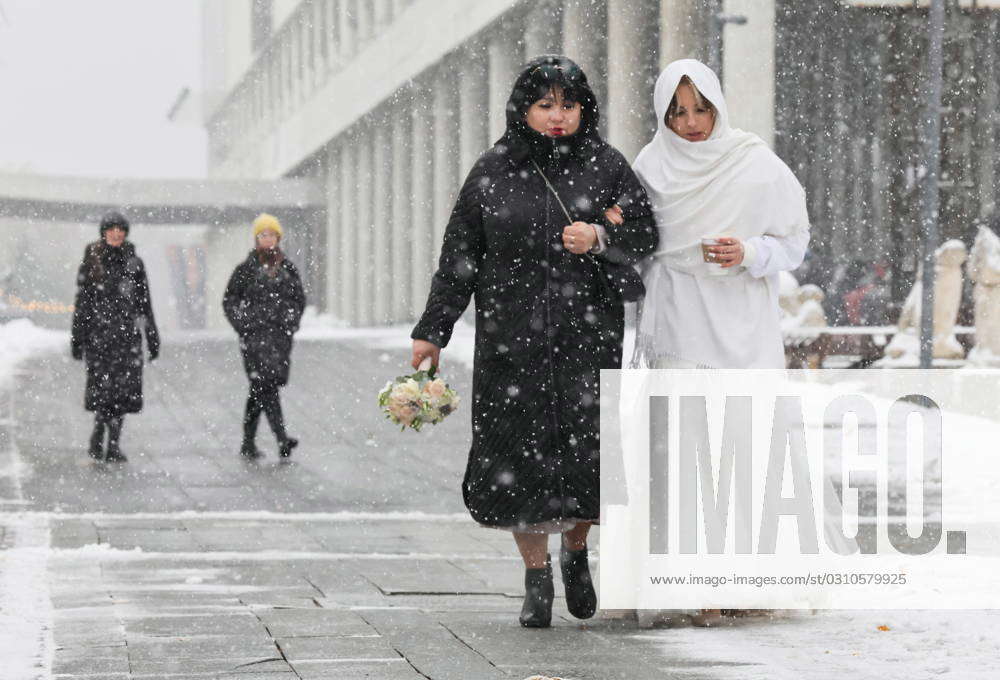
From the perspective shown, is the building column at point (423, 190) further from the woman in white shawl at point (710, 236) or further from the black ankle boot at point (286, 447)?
the woman in white shawl at point (710, 236)

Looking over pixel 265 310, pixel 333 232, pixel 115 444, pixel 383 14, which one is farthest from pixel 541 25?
pixel 333 232

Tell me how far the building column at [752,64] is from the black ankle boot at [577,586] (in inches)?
814

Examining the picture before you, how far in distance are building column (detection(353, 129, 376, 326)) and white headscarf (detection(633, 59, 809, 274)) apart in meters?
44.6

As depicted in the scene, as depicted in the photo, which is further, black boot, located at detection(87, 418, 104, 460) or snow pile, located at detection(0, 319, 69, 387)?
snow pile, located at detection(0, 319, 69, 387)

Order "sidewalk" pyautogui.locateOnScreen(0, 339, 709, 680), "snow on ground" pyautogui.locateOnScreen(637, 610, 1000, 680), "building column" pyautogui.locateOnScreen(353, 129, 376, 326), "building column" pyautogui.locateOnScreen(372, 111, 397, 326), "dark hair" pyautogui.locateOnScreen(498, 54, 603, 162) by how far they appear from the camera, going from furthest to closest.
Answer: "building column" pyautogui.locateOnScreen(353, 129, 376, 326) < "building column" pyautogui.locateOnScreen(372, 111, 397, 326) < "dark hair" pyautogui.locateOnScreen(498, 54, 603, 162) < "sidewalk" pyautogui.locateOnScreen(0, 339, 709, 680) < "snow on ground" pyautogui.locateOnScreen(637, 610, 1000, 680)

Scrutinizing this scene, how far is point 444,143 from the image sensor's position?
4009 cm

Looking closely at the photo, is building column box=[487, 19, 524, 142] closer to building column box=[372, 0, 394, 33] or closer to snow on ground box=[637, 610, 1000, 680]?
building column box=[372, 0, 394, 33]

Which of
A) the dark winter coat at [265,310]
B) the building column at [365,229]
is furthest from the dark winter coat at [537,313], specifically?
the building column at [365,229]

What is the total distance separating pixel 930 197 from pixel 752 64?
9.44 metres

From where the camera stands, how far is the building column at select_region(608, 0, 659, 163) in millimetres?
29453

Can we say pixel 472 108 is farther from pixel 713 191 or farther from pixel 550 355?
pixel 550 355

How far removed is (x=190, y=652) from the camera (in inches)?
188

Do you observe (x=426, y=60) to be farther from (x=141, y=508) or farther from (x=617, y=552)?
(x=617, y=552)

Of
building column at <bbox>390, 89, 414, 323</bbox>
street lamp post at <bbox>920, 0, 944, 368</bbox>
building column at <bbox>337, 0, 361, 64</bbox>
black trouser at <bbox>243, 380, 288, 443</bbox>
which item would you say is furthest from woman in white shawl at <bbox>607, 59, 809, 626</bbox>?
building column at <bbox>337, 0, 361, 64</bbox>
